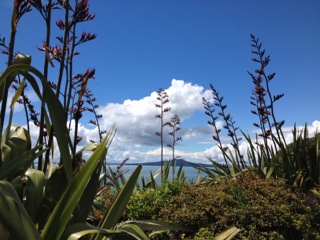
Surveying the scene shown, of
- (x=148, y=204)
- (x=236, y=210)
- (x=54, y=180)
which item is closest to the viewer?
(x=54, y=180)

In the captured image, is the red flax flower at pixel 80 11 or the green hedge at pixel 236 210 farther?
the green hedge at pixel 236 210

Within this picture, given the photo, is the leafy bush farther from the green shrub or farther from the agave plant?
the agave plant

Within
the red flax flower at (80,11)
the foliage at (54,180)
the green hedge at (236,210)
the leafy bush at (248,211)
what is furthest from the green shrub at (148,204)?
the red flax flower at (80,11)

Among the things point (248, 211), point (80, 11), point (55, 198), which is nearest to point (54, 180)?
point (55, 198)

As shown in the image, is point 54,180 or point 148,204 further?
point 148,204

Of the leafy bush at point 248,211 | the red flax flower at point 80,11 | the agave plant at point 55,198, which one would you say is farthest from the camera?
the leafy bush at point 248,211

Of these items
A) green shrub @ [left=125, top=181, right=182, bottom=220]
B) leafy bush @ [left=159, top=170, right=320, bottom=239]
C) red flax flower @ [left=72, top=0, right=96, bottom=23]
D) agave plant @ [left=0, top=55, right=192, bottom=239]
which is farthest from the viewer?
green shrub @ [left=125, top=181, right=182, bottom=220]

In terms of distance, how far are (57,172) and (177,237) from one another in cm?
169

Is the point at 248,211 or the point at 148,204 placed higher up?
the point at 148,204

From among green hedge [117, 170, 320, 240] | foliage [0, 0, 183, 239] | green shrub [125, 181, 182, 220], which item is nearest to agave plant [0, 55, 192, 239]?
foliage [0, 0, 183, 239]

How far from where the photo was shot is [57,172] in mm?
2150

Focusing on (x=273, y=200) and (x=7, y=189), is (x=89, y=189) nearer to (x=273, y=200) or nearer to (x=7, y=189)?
(x=7, y=189)

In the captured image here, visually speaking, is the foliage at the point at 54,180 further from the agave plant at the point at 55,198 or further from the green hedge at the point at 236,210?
the green hedge at the point at 236,210

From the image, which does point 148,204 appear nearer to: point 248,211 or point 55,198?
point 248,211
